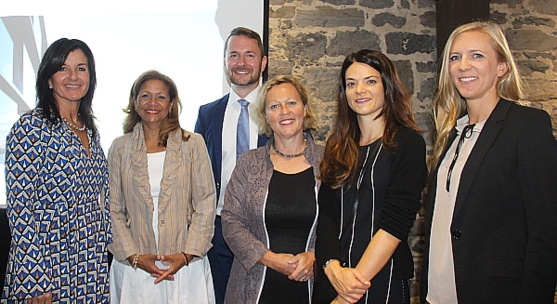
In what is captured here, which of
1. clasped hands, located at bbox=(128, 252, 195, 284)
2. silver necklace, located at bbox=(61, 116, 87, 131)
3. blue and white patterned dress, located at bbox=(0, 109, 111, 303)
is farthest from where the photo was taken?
clasped hands, located at bbox=(128, 252, 195, 284)

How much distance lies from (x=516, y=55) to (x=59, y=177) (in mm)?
3492

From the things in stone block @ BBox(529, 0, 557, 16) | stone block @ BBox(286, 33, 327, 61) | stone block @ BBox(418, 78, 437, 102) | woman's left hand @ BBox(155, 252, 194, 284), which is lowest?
woman's left hand @ BBox(155, 252, 194, 284)

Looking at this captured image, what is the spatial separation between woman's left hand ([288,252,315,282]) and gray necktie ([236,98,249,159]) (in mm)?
906

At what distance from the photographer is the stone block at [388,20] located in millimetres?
3645

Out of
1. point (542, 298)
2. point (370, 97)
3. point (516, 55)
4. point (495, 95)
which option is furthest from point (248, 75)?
point (516, 55)

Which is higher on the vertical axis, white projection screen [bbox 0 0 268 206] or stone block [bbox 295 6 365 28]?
stone block [bbox 295 6 365 28]

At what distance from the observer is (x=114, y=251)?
224 cm

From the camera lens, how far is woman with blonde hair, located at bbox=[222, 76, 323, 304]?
2033 millimetres

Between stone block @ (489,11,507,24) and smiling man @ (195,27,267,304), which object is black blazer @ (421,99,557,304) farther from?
stone block @ (489,11,507,24)

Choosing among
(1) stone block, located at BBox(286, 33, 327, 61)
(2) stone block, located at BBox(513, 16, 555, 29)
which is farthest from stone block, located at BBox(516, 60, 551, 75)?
(1) stone block, located at BBox(286, 33, 327, 61)

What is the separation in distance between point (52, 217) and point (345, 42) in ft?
8.46

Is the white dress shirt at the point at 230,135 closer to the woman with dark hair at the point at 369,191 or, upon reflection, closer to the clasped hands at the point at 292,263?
the clasped hands at the point at 292,263

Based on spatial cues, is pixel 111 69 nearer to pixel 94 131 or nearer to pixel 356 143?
pixel 94 131

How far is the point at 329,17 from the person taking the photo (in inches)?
142
